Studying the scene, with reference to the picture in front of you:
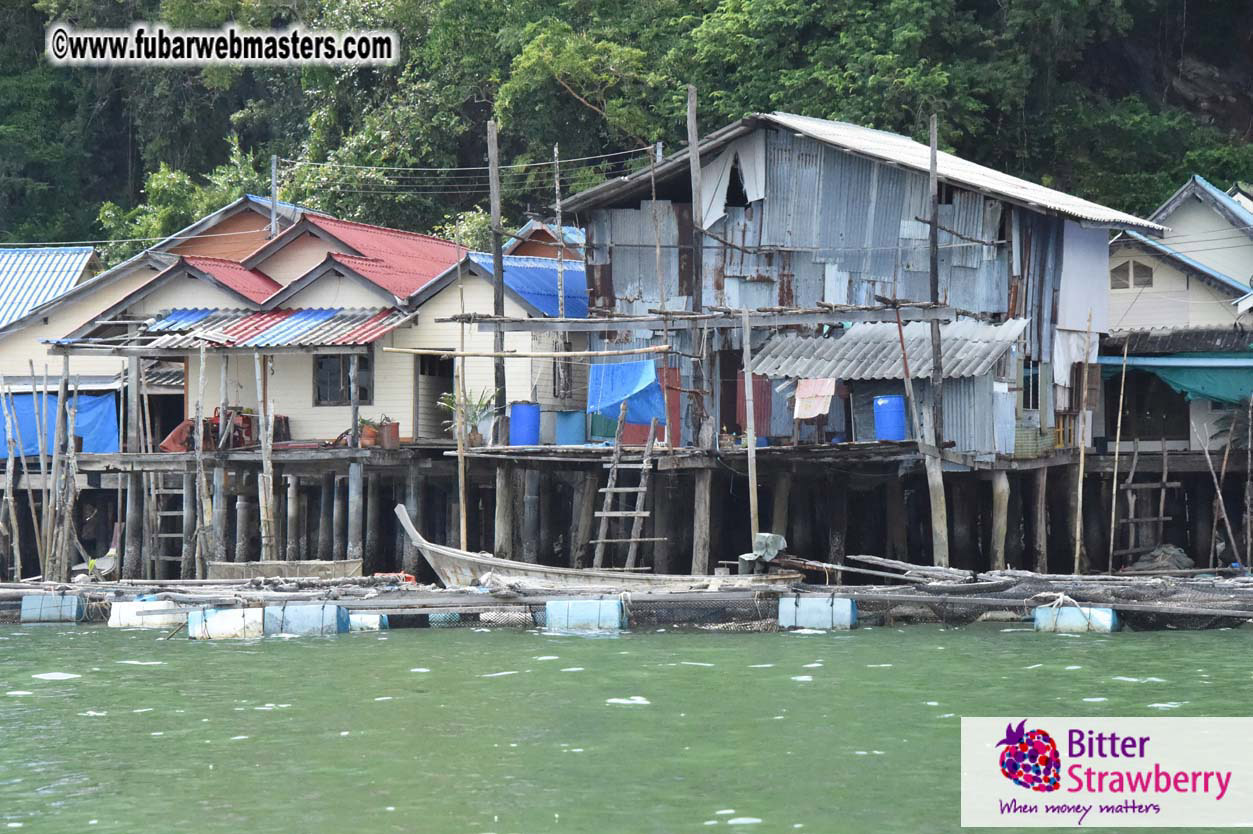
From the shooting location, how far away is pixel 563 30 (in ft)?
128

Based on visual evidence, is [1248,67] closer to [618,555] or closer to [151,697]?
[618,555]

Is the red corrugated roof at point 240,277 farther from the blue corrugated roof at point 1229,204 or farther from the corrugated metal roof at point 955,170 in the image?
the blue corrugated roof at point 1229,204

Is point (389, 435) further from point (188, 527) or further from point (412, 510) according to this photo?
point (188, 527)

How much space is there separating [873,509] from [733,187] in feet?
19.6

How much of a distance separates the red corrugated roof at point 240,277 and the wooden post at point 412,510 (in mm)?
5769

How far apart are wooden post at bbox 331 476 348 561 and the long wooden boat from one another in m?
3.89

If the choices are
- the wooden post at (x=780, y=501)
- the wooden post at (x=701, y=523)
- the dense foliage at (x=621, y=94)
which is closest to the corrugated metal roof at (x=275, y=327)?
the dense foliage at (x=621, y=94)

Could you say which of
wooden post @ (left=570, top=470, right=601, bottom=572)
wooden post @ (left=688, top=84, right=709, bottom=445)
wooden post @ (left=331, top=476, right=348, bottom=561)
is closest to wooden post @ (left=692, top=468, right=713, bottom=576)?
wooden post @ (left=688, top=84, right=709, bottom=445)

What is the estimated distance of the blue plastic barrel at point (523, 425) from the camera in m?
27.5

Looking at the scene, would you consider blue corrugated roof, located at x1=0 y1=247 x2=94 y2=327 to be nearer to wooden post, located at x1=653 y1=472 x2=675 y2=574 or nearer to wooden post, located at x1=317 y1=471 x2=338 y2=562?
wooden post, located at x1=317 y1=471 x2=338 y2=562

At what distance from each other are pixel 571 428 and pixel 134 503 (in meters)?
8.47

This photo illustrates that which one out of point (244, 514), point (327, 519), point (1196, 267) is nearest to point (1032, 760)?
point (327, 519)

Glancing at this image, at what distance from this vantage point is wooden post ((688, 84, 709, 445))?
84.2 feet

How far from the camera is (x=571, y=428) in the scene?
2925cm
